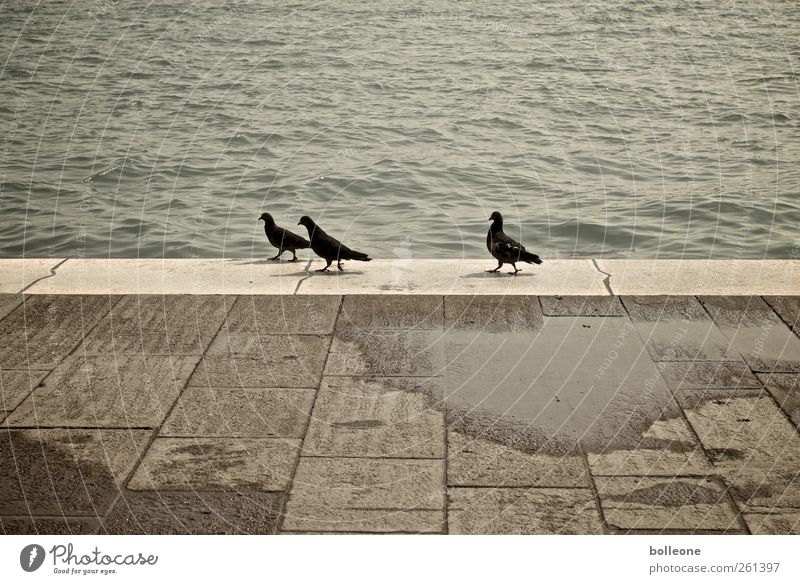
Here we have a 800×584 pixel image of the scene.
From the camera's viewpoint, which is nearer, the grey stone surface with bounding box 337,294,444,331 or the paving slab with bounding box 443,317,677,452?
the paving slab with bounding box 443,317,677,452

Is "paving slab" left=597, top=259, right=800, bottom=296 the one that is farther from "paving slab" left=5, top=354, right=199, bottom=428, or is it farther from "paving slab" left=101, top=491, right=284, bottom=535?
"paving slab" left=101, top=491, right=284, bottom=535

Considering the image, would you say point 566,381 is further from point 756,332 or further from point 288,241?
point 288,241

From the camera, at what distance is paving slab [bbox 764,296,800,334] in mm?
8045

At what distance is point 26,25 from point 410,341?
27.0 meters

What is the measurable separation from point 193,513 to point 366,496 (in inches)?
38.4

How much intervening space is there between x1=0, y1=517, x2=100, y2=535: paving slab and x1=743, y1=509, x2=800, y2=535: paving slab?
356 cm

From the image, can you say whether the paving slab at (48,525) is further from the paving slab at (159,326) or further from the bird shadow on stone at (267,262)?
the bird shadow on stone at (267,262)

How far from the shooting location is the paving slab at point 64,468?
5.52 metres

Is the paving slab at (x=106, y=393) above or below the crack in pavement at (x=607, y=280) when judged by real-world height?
above

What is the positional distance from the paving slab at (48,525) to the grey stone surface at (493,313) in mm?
3613

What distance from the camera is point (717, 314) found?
27.3 feet

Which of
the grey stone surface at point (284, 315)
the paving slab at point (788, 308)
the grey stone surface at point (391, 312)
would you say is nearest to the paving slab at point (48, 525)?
the grey stone surface at point (284, 315)

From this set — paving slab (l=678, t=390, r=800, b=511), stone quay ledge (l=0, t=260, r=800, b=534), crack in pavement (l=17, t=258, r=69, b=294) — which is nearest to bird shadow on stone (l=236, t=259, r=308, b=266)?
stone quay ledge (l=0, t=260, r=800, b=534)

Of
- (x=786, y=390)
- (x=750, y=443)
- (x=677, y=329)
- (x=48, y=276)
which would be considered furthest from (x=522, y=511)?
(x=48, y=276)
